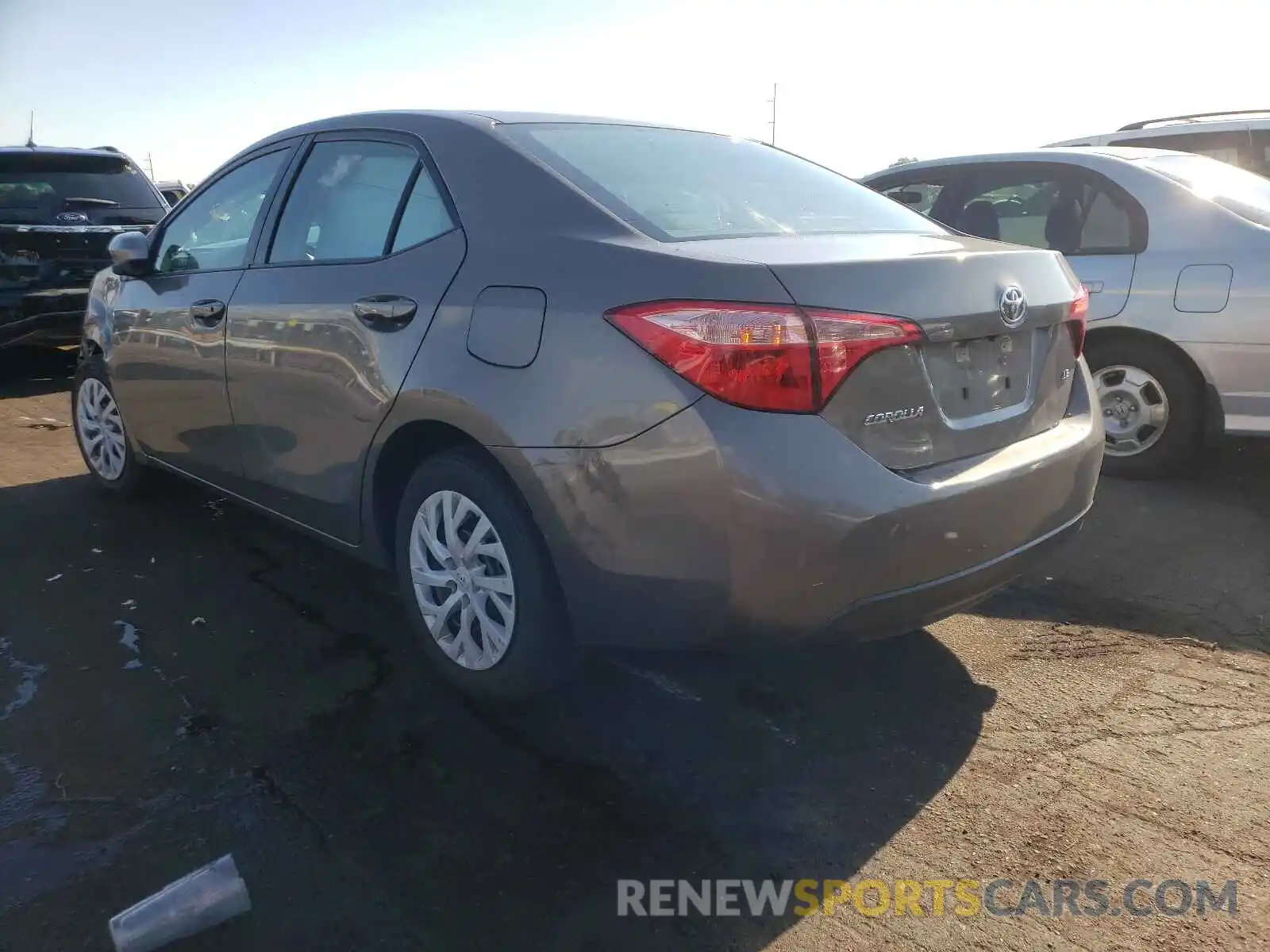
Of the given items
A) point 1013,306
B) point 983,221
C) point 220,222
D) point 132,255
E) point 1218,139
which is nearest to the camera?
point 1013,306

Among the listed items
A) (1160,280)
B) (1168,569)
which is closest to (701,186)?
(1168,569)

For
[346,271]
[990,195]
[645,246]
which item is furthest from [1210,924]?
[990,195]

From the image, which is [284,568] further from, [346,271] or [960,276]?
[960,276]

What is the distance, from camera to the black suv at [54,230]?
7.62m

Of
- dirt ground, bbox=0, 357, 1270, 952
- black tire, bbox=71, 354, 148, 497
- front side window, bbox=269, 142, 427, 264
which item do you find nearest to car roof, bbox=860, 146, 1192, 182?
dirt ground, bbox=0, 357, 1270, 952

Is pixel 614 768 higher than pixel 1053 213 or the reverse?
the reverse

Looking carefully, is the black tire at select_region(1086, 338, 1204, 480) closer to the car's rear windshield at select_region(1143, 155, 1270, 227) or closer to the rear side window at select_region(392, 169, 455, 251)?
the car's rear windshield at select_region(1143, 155, 1270, 227)

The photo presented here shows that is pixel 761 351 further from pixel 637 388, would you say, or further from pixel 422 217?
pixel 422 217

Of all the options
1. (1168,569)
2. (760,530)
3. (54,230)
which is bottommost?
(1168,569)

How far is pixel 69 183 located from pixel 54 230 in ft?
2.09

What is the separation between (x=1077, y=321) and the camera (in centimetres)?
304

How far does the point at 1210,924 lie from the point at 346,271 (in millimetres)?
2839

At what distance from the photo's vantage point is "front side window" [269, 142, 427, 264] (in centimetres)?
321

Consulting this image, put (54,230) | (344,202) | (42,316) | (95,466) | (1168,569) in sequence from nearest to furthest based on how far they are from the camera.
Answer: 1. (344,202)
2. (1168,569)
3. (95,466)
4. (42,316)
5. (54,230)
